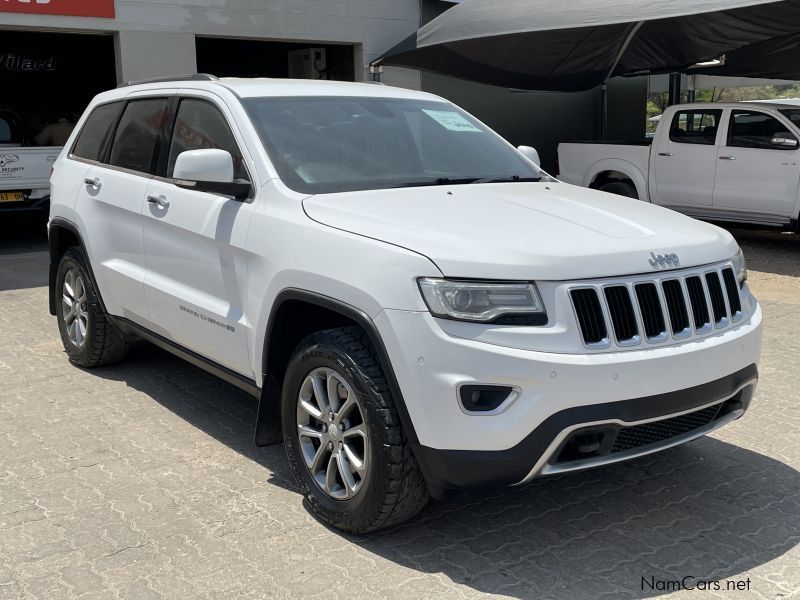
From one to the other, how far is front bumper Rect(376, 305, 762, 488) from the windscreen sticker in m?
1.98

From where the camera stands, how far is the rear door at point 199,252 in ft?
13.6

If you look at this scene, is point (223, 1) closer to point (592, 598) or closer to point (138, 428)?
point (138, 428)

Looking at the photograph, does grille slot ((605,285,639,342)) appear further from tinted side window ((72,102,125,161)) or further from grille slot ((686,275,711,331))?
tinted side window ((72,102,125,161))

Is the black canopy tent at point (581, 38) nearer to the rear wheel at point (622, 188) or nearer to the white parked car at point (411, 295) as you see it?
the rear wheel at point (622, 188)

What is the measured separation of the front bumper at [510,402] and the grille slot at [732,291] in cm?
60

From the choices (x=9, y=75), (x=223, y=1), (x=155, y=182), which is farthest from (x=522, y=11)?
(x=9, y=75)

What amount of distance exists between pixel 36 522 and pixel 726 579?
275 centimetres

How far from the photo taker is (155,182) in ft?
15.9

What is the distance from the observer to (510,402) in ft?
10.3

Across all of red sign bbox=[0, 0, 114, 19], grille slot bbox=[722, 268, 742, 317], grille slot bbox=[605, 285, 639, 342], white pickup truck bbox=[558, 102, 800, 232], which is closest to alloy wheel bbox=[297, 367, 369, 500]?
grille slot bbox=[605, 285, 639, 342]

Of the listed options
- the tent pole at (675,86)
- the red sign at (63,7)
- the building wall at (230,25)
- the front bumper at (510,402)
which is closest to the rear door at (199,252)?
the front bumper at (510,402)

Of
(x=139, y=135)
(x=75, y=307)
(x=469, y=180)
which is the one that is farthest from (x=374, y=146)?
(x=75, y=307)

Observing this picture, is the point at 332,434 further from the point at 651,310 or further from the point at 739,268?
the point at 739,268

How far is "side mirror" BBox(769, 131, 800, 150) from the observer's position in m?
10.7
